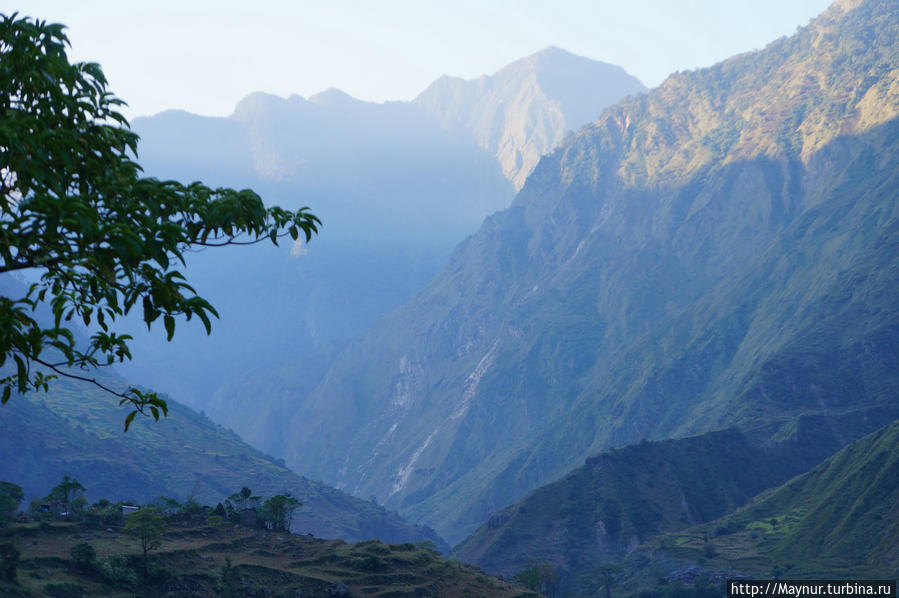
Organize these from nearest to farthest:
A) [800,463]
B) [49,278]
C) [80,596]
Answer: [49,278], [80,596], [800,463]

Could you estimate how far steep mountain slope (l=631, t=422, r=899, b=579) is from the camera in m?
127

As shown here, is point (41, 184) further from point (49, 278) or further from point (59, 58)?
point (59, 58)

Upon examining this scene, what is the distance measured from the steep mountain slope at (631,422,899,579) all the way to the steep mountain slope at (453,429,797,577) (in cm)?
1680

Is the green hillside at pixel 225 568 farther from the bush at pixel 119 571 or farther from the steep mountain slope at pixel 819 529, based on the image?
the steep mountain slope at pixel 819 529

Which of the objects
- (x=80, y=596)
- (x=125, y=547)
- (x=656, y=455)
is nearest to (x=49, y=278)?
(x=80, y=596)

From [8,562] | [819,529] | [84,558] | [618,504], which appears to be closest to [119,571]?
[84,558]

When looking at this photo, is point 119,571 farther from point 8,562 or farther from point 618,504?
point 618,504

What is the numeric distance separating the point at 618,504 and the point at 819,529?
49458 mm

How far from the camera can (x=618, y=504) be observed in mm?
181625

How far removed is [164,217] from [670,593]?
12415cm

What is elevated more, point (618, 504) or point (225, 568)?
point (618, 504)

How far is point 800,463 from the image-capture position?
19488 cm

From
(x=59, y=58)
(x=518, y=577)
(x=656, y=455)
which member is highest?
(x=656, y=455)

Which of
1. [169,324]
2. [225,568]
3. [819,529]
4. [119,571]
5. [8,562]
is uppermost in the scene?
[819,529]
